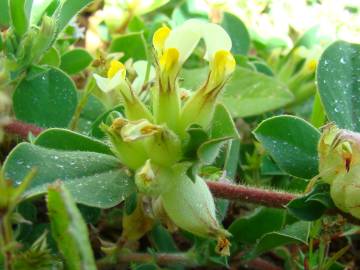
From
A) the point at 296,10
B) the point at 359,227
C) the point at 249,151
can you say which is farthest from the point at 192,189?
the point at 296,10

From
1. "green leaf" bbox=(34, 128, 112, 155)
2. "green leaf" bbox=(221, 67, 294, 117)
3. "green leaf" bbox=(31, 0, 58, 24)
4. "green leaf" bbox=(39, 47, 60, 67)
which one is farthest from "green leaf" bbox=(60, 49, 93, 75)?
"green leaf" bbox=(34, 128, 112, 155)

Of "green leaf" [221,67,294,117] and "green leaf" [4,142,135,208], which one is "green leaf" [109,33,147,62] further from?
"green leaf" [4,142,135,208]

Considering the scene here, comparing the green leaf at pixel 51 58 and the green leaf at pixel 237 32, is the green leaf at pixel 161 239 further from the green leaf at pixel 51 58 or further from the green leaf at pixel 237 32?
the green leaf at pixel 237 32

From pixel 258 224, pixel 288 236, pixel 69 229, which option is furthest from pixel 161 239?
Answer: pixel 69 229

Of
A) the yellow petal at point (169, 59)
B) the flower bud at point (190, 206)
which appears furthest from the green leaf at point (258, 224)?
the yellow petal at point (169, 59)

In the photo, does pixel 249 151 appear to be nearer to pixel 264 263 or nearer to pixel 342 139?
pixel 264 263

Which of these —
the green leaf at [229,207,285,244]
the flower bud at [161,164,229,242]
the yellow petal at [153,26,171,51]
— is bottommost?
the green leaf at [229,207,285,244]

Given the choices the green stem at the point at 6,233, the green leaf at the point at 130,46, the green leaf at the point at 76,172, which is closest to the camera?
the green stem at the point at 6,233
